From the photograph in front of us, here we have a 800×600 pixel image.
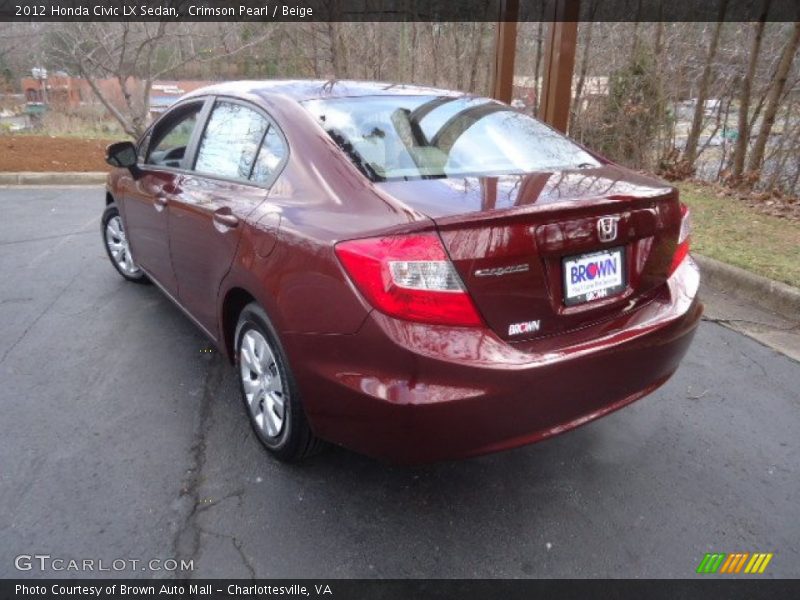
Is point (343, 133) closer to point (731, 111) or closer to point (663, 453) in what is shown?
A: point (663, 453)

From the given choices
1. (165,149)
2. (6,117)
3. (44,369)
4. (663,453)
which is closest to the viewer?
(663,453)

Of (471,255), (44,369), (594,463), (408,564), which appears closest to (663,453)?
(594,463)

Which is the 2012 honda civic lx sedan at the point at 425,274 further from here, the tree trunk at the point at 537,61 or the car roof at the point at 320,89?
the tree trunk at the point at 537,61

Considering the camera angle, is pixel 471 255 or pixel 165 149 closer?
pixel 471 255

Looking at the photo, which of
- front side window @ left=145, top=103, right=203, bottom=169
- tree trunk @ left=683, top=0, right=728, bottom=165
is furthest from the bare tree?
tree trunk @ left=683, top=0, right=728, bottom=165

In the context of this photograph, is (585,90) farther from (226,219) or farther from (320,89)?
(226,219)

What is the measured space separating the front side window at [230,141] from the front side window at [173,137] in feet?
0.95

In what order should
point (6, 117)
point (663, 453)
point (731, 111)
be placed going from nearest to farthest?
1. point (663, 453)
2. point (731, 111)
3. point (6, 117)

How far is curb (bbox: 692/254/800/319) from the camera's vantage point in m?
4.16

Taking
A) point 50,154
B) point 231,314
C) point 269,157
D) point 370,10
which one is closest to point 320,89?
point 269,157

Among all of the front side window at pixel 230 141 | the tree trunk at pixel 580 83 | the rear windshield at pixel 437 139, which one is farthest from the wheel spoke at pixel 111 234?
the tree trunk at pixel 580 83

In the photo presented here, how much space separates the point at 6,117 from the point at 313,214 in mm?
25521

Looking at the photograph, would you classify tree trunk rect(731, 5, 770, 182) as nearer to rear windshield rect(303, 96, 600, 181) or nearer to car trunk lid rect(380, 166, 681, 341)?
rear windshield rect(303, 96, 600, 181)

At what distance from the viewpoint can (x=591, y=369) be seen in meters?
2.07
